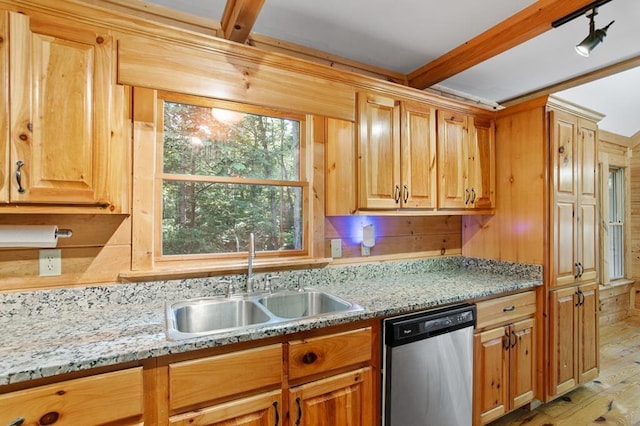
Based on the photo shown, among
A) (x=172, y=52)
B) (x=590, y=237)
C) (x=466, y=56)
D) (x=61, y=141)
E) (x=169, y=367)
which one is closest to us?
(x=169, y=367)

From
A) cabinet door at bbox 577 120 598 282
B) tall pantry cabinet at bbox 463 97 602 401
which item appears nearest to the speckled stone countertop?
tall pantry cabinet at bbox 463 97 602 401

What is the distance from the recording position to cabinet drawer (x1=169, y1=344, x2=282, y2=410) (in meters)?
1.19

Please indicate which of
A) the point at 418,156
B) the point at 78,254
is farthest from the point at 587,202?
the point at 78,254

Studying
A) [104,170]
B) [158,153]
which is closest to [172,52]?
[158,153]

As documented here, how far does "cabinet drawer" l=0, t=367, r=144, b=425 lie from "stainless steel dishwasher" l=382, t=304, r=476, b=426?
1.08m

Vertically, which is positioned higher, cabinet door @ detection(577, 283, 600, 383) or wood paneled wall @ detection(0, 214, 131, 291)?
wood paneled wall @ detection(0, 214, 131, 291)

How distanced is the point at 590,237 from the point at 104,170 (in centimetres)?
321

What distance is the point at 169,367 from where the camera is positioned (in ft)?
3.85

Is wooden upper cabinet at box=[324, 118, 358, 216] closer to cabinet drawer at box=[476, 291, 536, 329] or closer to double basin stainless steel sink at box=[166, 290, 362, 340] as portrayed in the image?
double basin stainless steel sink at box=[166, 290, 362, 340]

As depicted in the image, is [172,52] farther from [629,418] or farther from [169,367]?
[629,418]

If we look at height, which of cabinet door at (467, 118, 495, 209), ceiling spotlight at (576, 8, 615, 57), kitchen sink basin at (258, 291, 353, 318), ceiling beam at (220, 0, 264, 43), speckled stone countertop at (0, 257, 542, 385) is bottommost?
kitchen sink basin at (258, 291, 353, 318)

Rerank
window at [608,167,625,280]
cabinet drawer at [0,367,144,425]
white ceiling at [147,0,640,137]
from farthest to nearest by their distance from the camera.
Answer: window at [608,167,625,280] < white ceiling at [147,0,640,137] < cabinet drawer at [0,367,144,425]

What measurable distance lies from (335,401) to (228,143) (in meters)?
1.49

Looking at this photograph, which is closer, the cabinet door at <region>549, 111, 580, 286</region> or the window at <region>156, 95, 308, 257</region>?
the window at <region>156, 95, 308, 257</region>
